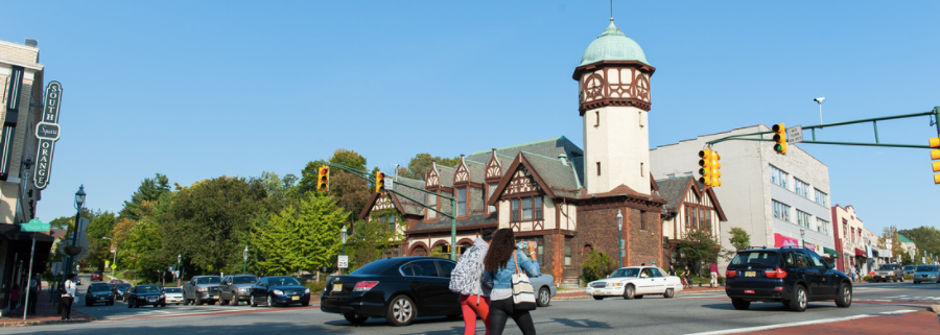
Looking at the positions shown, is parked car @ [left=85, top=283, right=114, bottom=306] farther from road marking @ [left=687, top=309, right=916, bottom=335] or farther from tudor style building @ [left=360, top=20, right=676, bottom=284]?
road marking @ [left=687, top=309, right=916, bottom=335]

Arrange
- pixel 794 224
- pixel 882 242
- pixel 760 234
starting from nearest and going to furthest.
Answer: pixel 760 234 → pixel 794 224 → pixel 882 242

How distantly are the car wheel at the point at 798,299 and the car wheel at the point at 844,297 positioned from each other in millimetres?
1924

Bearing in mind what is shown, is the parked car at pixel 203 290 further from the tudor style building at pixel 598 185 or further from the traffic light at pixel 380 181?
the tudor style building at pixel 598 185

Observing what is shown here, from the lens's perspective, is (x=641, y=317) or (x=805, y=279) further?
(x=805, y=279)

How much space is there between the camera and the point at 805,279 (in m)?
15.6

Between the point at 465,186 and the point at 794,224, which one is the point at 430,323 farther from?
the point at 794,224

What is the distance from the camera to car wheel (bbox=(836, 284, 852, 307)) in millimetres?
16812

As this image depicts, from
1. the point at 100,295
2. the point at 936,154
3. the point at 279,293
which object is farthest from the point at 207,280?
the point at 936,154

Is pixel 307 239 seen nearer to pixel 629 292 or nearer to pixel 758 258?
pixel 629 292

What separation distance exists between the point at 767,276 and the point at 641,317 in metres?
3.69

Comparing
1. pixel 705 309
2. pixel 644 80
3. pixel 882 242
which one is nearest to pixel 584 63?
pixel 644 80

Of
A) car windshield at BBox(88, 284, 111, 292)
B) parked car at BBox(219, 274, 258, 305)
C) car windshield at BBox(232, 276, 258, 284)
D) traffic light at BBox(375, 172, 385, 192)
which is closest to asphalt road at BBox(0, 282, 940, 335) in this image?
traffic light at BBox(375, 172, 385, 192)

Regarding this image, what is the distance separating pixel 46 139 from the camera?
22703 millimetres

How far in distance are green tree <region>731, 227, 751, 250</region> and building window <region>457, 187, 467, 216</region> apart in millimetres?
20185
